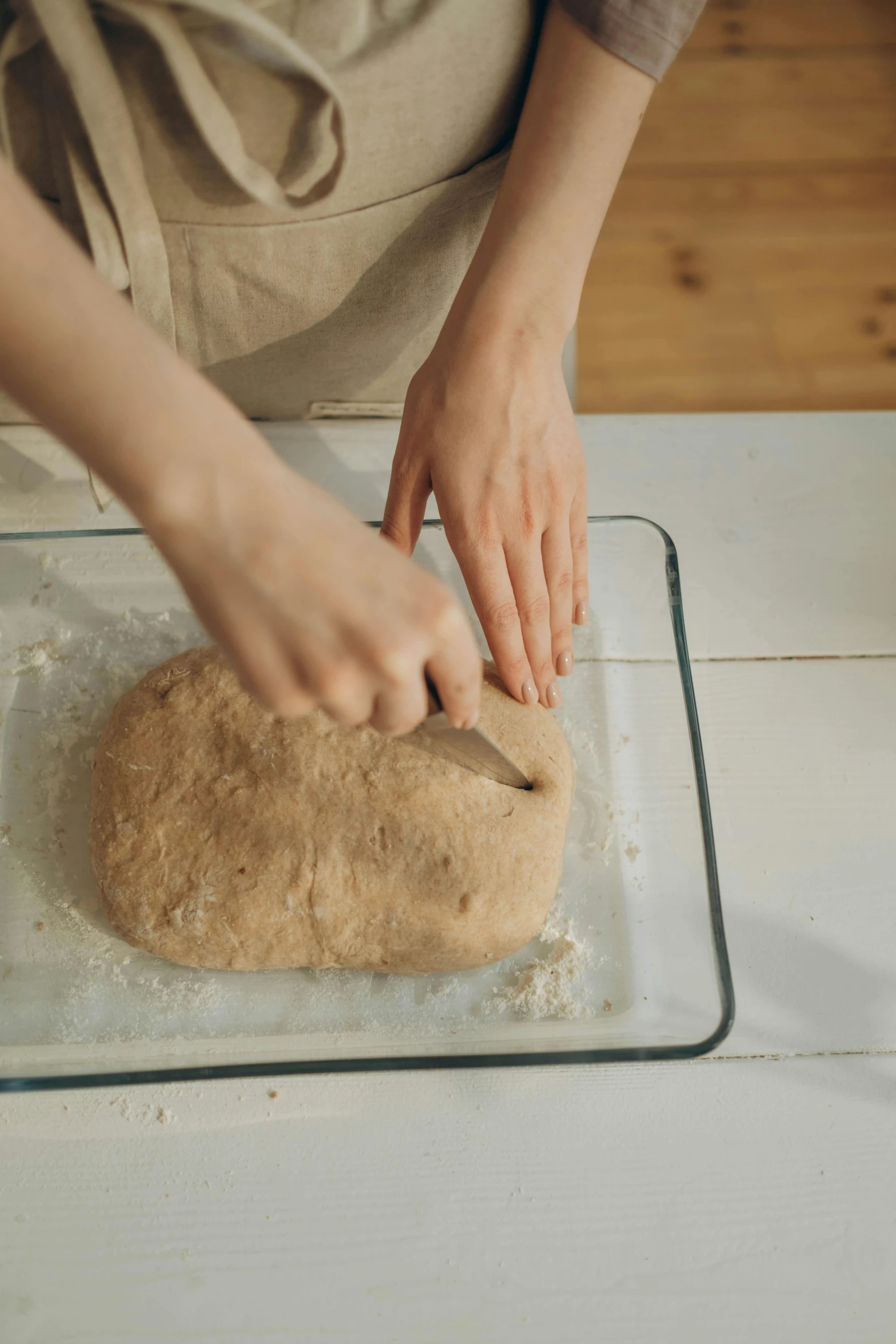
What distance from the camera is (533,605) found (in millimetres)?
838

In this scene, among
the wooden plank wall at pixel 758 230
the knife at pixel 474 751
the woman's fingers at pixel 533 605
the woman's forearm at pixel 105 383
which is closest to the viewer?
the woman's forearm at pixel 105 383

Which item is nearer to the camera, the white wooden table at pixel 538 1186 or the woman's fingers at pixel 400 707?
the woman's fingers at pixel 400 707

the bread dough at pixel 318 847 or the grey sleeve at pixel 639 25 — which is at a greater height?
the grey sleeve at pixel 639 25

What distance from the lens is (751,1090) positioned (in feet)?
2.88

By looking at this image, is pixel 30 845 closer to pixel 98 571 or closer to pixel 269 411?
pixel 98 571

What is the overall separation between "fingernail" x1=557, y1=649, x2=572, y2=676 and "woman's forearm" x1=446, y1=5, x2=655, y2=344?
297 millimetres

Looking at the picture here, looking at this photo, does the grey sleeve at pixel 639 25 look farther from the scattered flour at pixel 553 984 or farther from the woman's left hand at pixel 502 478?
the scattered flour at pixel 553 984

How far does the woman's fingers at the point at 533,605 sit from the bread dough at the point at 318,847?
0.23ft

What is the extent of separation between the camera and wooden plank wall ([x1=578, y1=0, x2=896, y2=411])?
1.53 metres

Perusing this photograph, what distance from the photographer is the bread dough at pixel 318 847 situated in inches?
31.3

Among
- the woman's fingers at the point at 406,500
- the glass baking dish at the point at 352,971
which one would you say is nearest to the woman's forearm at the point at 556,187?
the woman's fingers at the point at 406,500

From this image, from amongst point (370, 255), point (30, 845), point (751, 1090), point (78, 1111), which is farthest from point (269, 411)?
point (751, 1090)

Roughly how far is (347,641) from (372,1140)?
575 millimetres

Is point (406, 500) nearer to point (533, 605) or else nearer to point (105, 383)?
point (533, 605)
